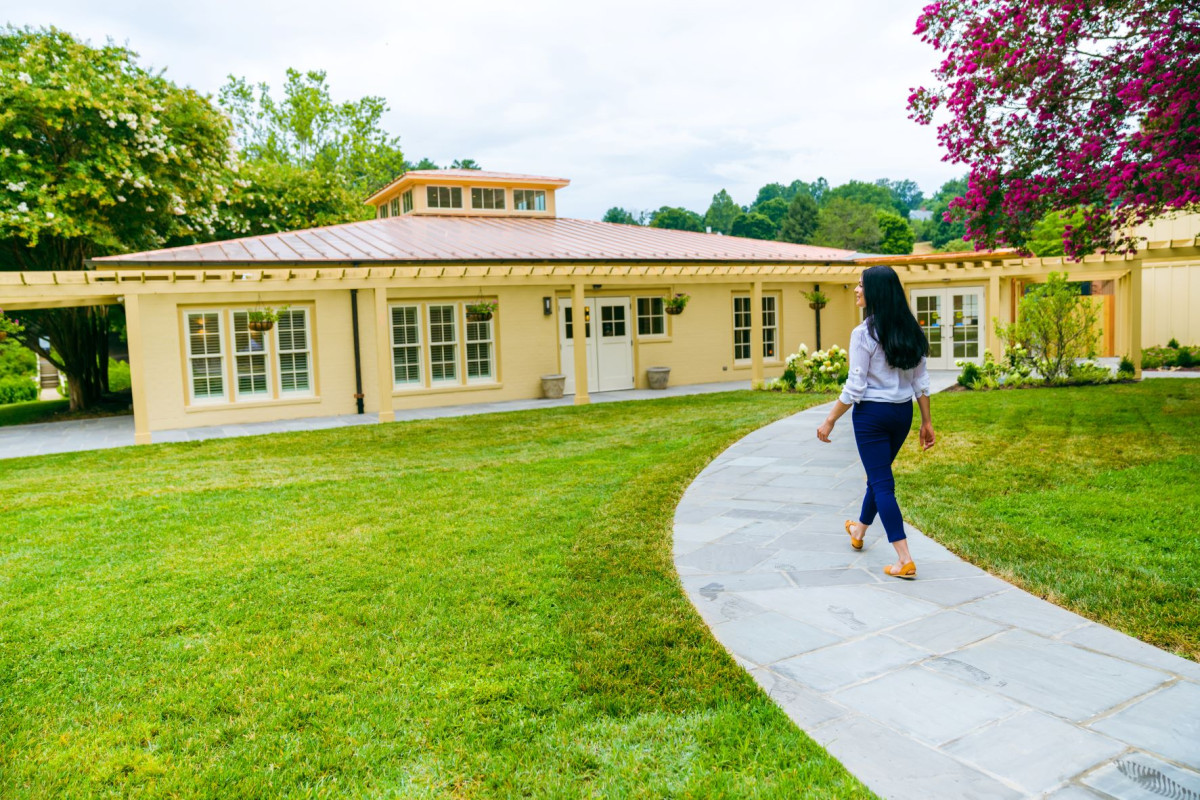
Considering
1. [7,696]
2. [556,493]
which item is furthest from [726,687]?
[556,493]

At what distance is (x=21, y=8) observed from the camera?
15.2m

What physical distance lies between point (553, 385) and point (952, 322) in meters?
9.94

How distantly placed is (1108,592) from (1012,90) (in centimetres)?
686

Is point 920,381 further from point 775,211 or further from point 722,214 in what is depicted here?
point 722,214

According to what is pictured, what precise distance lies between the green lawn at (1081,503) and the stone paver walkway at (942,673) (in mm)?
264

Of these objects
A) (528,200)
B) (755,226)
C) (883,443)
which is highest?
(755,226)

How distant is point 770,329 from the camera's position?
18.5 metres

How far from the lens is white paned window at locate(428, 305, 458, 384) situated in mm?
14648

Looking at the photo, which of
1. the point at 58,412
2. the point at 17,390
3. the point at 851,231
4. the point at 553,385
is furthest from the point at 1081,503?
the point at 851,231

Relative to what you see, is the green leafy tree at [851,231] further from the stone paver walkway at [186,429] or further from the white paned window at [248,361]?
the white paned window at [248,361]

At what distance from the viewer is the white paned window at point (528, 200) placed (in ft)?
64.0

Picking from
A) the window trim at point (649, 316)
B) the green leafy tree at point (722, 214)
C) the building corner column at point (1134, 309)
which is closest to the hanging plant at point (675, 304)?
the window trim at point (649, 316)

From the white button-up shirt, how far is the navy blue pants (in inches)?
2.2

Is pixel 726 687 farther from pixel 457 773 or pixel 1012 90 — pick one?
pixel 1012 90
